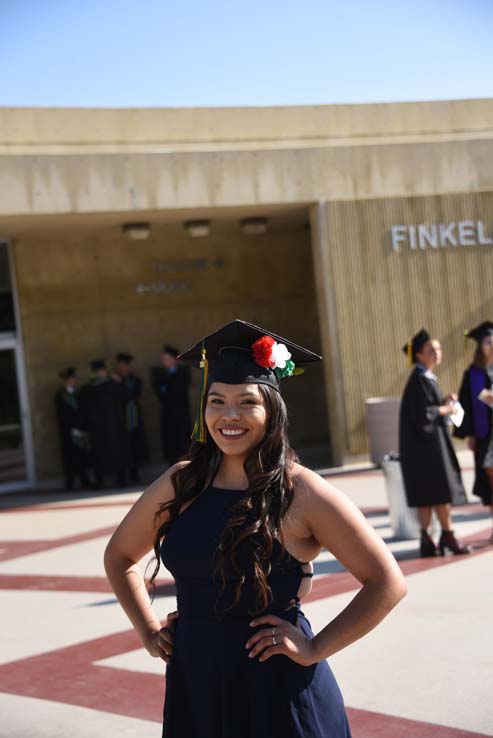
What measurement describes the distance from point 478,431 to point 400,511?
3.18ft

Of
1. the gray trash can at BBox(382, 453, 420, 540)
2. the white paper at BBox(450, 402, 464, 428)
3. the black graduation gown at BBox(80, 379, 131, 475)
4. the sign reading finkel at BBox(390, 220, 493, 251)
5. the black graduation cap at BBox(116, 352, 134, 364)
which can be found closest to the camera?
the white paper at BBox(450, 402, 464, 428)

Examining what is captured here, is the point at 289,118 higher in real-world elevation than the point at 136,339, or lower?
higher

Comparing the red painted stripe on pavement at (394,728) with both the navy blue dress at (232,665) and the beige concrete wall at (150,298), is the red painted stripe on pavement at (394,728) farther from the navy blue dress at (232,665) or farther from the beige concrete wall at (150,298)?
the beige concrete wall at (150,298)

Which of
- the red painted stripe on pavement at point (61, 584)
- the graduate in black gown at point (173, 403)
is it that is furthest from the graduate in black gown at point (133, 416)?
the red painted stripe on pavement at point (61, 584)

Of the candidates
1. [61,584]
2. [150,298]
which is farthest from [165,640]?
[150,298]

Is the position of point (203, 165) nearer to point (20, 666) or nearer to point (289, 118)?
point (289, 118)

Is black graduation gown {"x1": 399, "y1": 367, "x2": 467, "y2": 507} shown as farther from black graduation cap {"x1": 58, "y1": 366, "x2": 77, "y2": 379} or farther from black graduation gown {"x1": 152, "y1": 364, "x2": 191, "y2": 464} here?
black graduation cap {"x1": 58, "y1": 366, "x2": 77, "y2": 379}

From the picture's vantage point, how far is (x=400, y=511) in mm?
9297

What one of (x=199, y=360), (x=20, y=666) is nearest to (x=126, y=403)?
(x=20, y=666)

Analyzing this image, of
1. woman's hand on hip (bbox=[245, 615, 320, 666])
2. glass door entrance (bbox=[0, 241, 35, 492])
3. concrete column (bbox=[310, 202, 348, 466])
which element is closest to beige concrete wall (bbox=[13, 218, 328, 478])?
glass door entrance (bbox=[0, 241, 35, 492])

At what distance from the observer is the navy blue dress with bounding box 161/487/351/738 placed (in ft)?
9.07

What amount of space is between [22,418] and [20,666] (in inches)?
468

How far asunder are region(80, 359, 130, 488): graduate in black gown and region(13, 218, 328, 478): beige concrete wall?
1309 millimetres

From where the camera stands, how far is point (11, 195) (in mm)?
14836
